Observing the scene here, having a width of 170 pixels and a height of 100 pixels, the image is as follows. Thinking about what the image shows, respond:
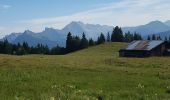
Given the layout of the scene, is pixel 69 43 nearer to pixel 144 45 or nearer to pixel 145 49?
pixel 144 45

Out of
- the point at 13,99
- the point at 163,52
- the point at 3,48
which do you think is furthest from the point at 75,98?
the point at 3,48

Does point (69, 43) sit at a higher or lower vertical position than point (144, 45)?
higher

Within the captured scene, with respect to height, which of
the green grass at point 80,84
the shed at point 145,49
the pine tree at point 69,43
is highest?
the pine tree at point 69,43

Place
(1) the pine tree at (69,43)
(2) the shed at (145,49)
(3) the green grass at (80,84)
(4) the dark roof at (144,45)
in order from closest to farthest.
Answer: (3) the green grass at (80,84), (2) the shed at (145,49), (4) the dark roof at (144,45), (1) the pine tree at (69,43)

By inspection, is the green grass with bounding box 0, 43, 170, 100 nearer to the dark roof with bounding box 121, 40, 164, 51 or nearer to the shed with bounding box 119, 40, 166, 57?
the shed with bounding box 119, 40, 166, 57

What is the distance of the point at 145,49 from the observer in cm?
10156

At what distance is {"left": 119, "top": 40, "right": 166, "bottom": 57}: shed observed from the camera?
10218 cm

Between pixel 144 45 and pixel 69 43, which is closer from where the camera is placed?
pixel 144 45

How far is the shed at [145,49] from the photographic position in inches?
4023

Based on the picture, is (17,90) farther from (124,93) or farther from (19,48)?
(19,48)

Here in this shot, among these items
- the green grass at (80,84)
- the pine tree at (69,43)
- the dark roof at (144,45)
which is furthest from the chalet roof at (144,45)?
the pine tree at (69,43)

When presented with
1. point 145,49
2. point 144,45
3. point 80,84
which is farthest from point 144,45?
point 80,84

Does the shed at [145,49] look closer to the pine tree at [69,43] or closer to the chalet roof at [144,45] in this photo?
the chalet roof at [144,45]

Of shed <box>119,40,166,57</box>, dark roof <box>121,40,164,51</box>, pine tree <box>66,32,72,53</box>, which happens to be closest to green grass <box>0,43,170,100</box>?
shed <box>119,40,166,57</box>
